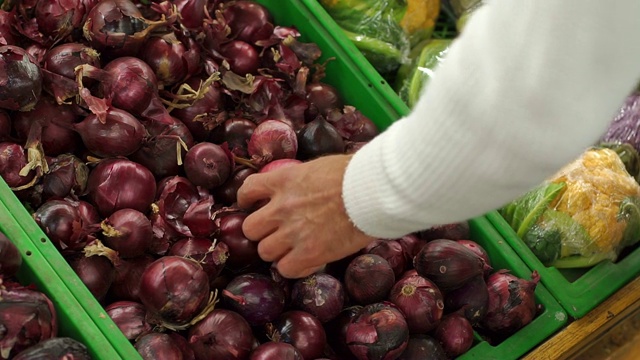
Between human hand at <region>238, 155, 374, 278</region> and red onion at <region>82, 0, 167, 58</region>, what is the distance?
1.68 ft

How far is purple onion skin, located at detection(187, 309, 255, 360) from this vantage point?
57.0 inches

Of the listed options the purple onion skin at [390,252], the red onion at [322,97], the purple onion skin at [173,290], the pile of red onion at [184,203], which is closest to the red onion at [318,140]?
the pile of red onion at [184,203]

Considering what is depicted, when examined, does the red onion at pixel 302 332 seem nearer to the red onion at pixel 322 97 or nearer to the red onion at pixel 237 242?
the red onion at pixel 237 242

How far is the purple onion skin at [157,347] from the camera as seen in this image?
1.39 meters

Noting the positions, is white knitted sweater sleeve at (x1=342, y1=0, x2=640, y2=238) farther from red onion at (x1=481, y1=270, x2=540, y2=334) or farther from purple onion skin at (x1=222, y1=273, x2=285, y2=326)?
red onion at (x1=481, y1=270, x2=540, y2=334)

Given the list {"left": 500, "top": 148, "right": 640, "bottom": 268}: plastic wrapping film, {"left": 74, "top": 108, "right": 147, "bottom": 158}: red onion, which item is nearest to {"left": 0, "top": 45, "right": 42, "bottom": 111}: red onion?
{"left": 74, "top": 108, "right": 147, "bottom": 158}: red onion

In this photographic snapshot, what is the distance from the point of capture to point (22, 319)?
124 cm

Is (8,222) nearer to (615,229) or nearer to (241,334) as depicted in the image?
(241,334)

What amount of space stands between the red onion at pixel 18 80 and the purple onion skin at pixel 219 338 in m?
0.62

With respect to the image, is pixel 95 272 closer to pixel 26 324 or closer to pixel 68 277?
pixel 68 277

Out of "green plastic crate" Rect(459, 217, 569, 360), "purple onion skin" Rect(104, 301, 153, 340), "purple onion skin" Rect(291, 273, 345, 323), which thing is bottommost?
"green plastic crate" Rect(459, 217, 569, 360)

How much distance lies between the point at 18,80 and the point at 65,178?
Result: 231 millimetres

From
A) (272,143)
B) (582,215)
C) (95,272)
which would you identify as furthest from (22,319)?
(582,215)

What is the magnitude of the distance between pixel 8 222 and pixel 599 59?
1109 mm
